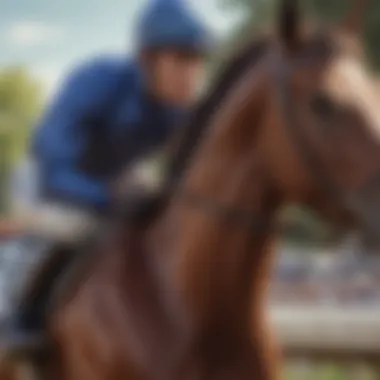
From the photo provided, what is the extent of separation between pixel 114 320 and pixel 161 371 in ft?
0.51

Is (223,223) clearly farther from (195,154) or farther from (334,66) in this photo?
(334,66)

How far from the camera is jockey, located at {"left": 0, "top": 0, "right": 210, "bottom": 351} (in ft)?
9.33

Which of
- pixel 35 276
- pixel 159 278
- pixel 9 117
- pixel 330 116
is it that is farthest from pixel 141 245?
pixel 9 117

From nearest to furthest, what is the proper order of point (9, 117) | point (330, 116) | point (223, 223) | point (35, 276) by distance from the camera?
1. point (330, 116)
2. point (223, 223)
3. point (35, 276)
4. point (9, 117)

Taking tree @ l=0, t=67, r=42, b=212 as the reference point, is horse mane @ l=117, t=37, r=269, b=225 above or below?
below

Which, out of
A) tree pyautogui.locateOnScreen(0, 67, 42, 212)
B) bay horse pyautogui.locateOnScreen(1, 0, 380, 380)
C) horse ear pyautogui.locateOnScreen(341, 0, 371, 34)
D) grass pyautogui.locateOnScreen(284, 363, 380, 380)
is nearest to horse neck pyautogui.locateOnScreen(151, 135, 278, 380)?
bay horse pyautogui.locateOnScreen(1, 0, 380, 380)


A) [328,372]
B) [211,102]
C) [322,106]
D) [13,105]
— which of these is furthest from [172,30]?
[13,105]

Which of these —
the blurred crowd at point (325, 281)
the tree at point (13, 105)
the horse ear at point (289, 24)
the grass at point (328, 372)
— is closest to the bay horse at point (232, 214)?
the horse ear at point (289, 24)

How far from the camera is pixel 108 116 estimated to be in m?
2.91

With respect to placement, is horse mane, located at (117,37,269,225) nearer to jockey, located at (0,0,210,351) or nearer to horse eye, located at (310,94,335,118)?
jockey, located at (0,0,210,351)

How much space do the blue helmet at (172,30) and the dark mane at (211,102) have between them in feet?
0.29

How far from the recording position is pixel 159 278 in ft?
9.32

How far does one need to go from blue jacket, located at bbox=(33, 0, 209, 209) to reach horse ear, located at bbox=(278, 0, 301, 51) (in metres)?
0.22

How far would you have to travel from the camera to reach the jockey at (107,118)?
2.84 m
